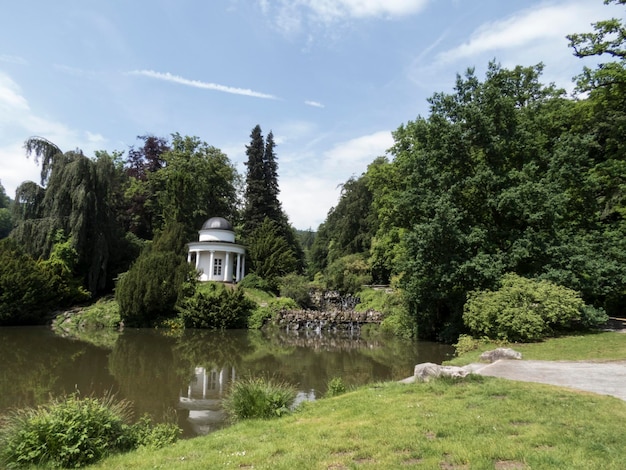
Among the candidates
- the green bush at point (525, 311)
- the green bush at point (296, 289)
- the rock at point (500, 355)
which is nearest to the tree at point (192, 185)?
the green bush at point (296, 289)

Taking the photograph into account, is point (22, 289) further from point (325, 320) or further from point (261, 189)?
point (261, 189)

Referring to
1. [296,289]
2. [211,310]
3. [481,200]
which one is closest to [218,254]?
[296,289]

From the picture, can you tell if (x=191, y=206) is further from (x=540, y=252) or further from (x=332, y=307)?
(x=540, y=252)

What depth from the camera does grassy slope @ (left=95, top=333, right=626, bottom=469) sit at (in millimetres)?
4238

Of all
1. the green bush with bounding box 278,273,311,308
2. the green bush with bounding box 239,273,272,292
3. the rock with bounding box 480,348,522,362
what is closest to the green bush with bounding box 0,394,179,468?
the rock with bounding box 480,348,522,362

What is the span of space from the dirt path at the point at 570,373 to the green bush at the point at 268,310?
18.4 m

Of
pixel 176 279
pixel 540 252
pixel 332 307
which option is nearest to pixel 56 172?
pixel 176 279

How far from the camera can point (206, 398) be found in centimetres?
1029

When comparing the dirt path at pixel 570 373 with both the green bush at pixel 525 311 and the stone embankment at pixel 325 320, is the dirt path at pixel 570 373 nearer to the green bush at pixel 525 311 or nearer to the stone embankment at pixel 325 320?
the green bush at pixel 525 311

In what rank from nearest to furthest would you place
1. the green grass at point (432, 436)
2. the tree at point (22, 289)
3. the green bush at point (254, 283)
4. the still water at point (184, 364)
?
the green grass at point (432, 436) < the still water at point (184, 364) < the tree at point (22, 289) < the green bush at point (254, 283)

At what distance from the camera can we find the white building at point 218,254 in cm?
3334

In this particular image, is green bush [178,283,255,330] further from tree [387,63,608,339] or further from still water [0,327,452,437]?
tree [387,63,608,339]

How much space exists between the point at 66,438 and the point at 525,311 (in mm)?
13493

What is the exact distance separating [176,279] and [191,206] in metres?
13.4
